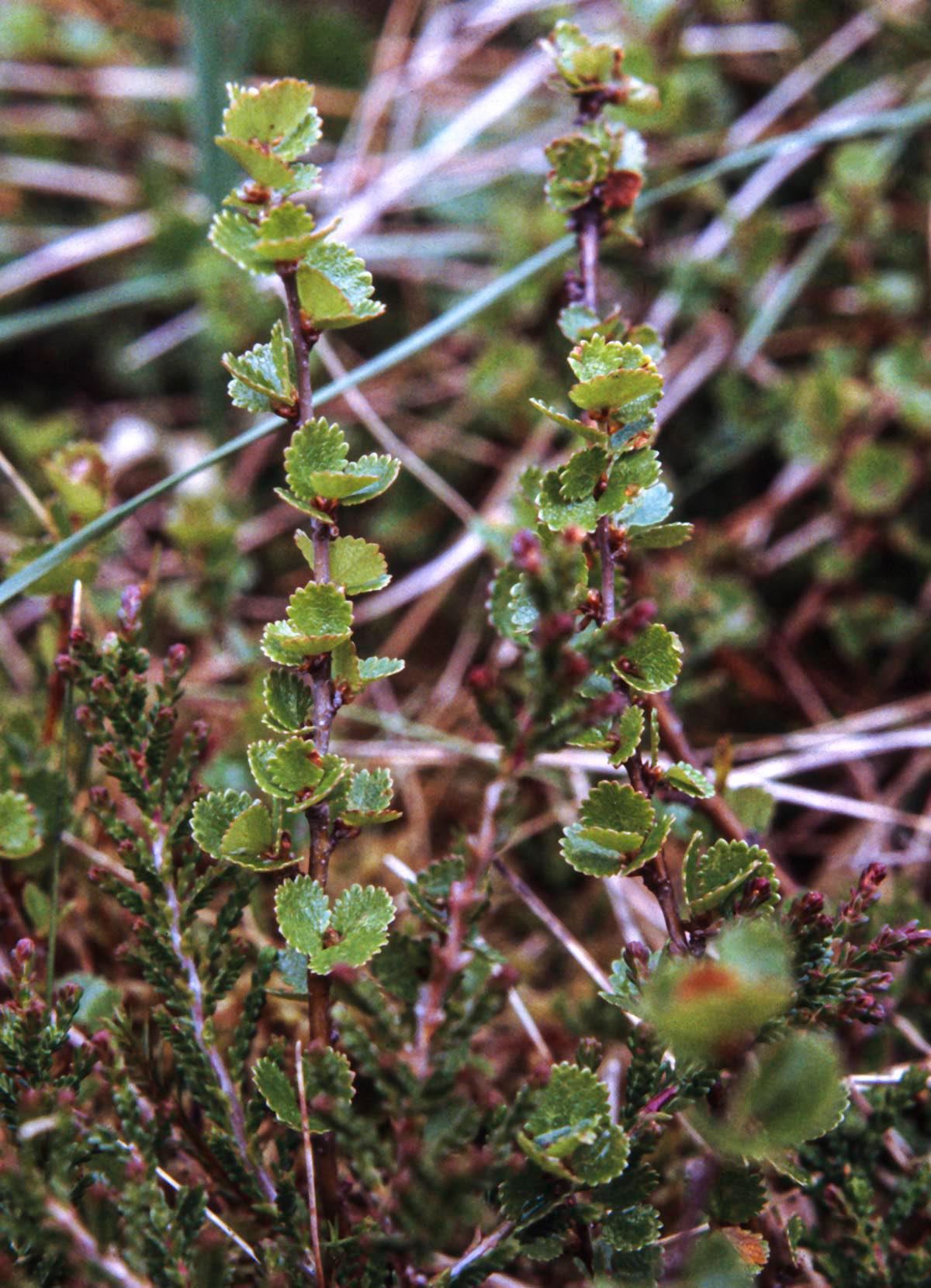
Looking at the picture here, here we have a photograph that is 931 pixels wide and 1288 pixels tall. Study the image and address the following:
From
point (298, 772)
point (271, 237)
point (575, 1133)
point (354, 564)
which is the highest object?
point (271, 237)

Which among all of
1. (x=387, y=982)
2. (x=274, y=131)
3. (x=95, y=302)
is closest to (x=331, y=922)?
(x=387, y=982)

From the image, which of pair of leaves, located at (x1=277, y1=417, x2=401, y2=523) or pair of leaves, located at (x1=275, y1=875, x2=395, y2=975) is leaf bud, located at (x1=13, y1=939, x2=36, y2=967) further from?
pair of leaves, located at (x1=277, y1=417, x2=401, y2=523)

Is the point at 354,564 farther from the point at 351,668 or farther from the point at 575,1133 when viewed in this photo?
the point at 575,1133

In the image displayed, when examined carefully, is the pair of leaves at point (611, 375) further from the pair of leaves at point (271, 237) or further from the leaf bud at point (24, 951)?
the leaf bud at point (24, 951)

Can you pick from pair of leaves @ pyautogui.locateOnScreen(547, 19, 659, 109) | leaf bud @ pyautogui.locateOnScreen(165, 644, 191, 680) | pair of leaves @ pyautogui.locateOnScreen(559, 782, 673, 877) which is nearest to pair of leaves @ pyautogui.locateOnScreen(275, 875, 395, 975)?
pair of leaves @ pyautogui.locateOnScreen(559, 782, 673, 877)

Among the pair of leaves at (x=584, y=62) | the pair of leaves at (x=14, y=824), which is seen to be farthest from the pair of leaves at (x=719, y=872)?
the pair of leaves at (x=584, y=62)

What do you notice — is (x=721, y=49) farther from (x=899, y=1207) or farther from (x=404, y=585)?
(x=899, y=1207)

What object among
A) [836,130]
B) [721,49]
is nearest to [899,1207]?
[836,130]
